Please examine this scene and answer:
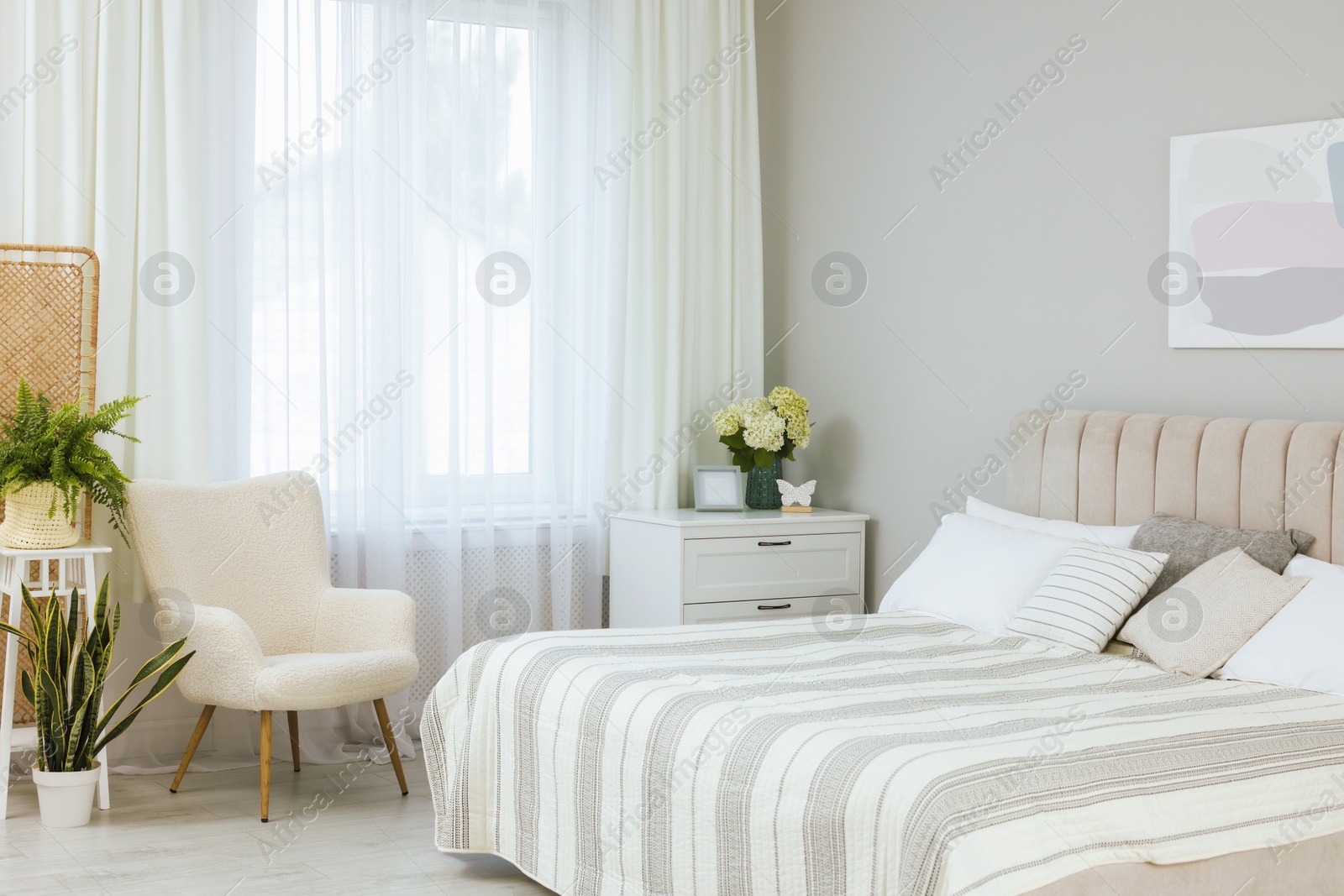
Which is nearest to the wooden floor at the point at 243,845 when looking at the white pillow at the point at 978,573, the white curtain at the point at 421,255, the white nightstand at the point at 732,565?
the white curtain at the point at 421,255

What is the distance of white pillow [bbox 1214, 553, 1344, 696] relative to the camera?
2.56 meters

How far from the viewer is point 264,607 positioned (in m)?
3.77

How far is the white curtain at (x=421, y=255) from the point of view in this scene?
12.4 feet

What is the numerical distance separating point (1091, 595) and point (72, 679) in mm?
2629

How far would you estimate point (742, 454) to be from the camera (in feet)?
14.7

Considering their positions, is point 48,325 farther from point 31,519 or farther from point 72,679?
point 72,679

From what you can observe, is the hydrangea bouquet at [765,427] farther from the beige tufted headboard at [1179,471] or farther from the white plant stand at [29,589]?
the white plant stand at [29,589]

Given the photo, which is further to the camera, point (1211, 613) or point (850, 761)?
point (1211, 613)

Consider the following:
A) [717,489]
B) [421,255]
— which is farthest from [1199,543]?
[421,255]

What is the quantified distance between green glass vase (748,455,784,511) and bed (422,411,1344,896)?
3.75 ft

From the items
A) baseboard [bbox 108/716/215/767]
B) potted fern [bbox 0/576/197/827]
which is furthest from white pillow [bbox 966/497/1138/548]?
baseboard [bbox 108/716/215/767]

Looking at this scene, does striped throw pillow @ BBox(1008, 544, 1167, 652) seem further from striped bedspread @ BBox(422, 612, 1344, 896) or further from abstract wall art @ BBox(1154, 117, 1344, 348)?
abstract wall art @ BBox(1154, 117, 1344, 348)

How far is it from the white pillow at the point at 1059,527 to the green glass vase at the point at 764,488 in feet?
3.03

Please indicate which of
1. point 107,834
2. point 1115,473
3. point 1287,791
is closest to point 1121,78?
point 1115,473
